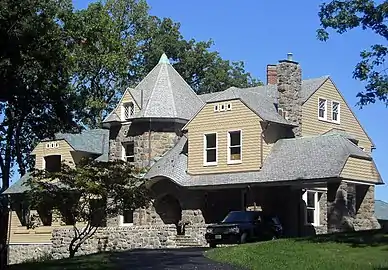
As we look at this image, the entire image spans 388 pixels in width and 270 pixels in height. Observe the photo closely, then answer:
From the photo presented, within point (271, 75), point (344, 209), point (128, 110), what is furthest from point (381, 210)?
point (344, 209)

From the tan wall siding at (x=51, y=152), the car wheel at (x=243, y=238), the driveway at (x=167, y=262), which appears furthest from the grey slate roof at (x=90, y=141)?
the driveway at (x=167, y=262)

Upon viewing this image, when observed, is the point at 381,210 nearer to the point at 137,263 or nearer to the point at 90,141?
the point at 90,141

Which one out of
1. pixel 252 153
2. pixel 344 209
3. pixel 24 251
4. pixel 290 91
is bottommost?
pixel 24 251

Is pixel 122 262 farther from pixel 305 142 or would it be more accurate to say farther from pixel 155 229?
pixel 305 142

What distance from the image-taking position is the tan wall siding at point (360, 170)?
34.7 metres

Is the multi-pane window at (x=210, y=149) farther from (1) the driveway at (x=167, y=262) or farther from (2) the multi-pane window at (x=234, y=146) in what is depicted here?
(1) the driveway at (x=167, y=262)

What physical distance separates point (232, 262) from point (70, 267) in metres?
4.50

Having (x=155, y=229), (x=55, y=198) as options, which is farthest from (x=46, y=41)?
(x=155, y=229)

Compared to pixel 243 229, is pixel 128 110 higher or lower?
higher

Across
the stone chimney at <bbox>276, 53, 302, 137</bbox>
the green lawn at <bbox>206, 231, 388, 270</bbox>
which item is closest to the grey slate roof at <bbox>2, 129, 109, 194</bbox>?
the stone chimney at <bbox>276, 53, 302, 137</bbox>

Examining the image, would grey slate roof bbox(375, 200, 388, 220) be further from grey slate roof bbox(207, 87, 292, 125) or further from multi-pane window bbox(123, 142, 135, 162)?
multi-pane window bbox(123, 142, 135, 162)

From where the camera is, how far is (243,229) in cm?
3098

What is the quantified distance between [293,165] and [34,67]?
16991mm

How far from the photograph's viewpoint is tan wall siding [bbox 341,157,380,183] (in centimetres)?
3472
